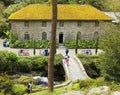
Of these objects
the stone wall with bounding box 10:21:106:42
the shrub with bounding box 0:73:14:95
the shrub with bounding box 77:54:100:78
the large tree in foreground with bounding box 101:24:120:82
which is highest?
the large tree in foreground with bounding box 101:24:120:82

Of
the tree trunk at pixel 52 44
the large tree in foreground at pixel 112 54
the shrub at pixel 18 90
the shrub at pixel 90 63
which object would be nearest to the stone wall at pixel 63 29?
the shrub at pixel 90 63

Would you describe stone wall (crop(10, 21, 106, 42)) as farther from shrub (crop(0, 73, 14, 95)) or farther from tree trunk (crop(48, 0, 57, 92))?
tree trunk (crop(48, 0, 57, 92))

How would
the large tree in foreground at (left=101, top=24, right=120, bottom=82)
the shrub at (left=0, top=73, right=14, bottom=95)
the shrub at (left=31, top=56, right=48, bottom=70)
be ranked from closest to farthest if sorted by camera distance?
1. the large tree in foreground at (left=101, top=24, right=120, bottom=82)
2. the shrub at (left=0, top=73, right=14, bottom=95)
3. the shrub at (left=31, top=56, right=48, bottom=70)

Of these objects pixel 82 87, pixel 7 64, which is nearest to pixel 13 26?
pixel 7 64

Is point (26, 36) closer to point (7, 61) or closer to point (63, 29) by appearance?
point (63, 29)

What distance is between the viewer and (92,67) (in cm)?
5300

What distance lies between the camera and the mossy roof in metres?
60.7

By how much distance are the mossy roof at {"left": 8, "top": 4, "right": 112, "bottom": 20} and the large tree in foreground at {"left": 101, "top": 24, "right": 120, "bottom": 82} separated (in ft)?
101

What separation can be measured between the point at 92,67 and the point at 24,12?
1577cm

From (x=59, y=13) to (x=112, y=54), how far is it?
1301 inches

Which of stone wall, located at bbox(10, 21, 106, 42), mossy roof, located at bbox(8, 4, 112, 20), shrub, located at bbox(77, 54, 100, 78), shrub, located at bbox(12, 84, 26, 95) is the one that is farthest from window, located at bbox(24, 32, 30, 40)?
shrub, located at bbox(12, 84, 26, 95)

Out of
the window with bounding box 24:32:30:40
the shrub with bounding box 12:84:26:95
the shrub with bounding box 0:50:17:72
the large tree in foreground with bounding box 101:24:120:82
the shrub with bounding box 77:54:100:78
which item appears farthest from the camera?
the window with bounding box 24:32:30:40

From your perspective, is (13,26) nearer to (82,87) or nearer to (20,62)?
(20,62)

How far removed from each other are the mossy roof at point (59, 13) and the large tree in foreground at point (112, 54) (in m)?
30.7
